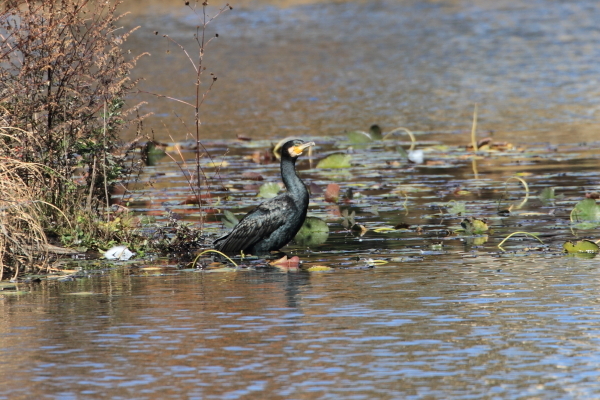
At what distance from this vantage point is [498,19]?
49.1 meters

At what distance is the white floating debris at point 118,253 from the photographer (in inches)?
446

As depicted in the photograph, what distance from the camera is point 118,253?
11.4m

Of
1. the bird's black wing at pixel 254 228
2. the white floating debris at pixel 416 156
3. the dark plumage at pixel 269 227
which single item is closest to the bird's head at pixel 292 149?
the dark plumage at pixel 269 227

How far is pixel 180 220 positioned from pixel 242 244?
1942 mm

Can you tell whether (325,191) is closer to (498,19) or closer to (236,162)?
(236,162)

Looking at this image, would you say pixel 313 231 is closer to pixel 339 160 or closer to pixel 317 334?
pixel 317 334

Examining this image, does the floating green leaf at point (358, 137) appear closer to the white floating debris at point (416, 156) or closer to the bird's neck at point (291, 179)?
the white floating debris at point (416, 156)

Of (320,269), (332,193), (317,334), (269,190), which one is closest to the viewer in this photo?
(317,334)

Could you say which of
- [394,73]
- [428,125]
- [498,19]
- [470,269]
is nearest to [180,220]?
[470,269]

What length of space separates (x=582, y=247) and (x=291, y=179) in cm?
295

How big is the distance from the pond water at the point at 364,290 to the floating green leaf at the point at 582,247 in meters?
0.16

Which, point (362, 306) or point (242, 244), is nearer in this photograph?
point (362, 306)

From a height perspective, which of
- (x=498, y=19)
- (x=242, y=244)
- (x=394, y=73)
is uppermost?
(x=498, y=19)

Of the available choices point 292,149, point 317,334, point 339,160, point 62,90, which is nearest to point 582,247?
point 292,149
